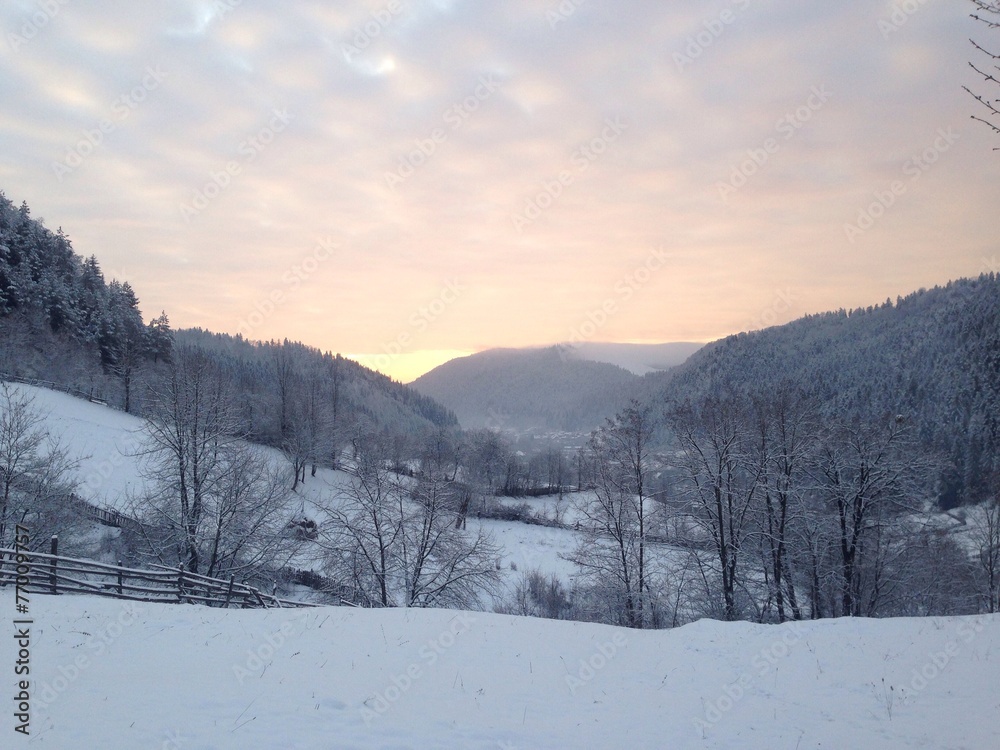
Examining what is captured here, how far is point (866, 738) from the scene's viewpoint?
7371mm

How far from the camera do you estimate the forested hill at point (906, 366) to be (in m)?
41.5

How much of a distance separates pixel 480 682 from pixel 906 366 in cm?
9068

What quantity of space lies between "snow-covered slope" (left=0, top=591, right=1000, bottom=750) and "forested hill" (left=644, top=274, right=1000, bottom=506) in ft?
63.7

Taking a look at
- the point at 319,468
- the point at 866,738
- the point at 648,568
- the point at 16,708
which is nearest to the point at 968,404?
the point at 648,568

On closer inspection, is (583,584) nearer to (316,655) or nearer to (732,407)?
(732,407)

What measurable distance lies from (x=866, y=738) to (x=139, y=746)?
954cm

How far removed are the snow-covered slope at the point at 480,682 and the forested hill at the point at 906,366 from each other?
1943 cm

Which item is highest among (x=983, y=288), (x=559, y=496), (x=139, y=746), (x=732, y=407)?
(x=983, y=288)

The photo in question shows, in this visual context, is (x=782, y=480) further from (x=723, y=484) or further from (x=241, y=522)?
(x=241, y=522)

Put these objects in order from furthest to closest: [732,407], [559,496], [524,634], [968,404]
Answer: [559,496] < [968,404] < [732,407] < [524,634]

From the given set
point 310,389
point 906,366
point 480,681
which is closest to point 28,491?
point 480,681

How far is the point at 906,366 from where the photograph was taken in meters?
76.5

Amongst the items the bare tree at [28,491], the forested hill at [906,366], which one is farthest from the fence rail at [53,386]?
the forested hill at [906,366]

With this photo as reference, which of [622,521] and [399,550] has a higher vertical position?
[622,521]
